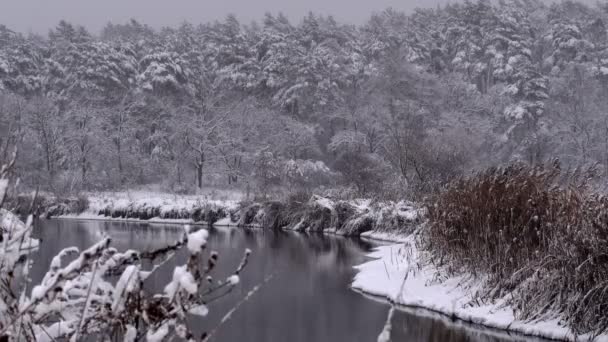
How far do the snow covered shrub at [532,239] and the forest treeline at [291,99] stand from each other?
2085 cm

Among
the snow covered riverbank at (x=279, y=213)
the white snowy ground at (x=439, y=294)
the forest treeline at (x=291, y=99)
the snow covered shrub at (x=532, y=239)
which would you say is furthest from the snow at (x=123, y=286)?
the forest treeline at (x=291, y=99)

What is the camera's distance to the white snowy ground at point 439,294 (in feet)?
21.3

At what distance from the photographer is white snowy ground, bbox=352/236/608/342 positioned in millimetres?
6500

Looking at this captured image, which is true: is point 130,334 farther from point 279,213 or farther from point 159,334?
point 279,213

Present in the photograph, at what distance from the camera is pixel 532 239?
734 cm

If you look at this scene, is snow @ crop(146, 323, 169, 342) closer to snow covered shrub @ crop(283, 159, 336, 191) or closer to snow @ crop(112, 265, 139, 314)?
snow @ crop(112, 265, 139, 314)

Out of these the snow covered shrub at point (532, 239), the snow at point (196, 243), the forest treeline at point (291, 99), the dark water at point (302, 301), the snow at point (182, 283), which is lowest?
the dark water at point (302, 301)

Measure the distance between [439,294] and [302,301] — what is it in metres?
1.76

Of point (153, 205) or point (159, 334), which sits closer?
point (159, 334)

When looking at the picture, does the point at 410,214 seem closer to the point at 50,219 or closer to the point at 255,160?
the point at 50,219

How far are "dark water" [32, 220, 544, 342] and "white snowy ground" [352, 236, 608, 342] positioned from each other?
0.18 m

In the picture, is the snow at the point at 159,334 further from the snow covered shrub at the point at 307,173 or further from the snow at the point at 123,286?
the snow covered shrub at the point at 307,173

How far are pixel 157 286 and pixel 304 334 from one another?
84.7 inches

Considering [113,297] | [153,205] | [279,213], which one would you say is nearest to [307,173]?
[153,205]
